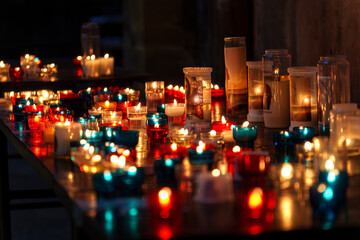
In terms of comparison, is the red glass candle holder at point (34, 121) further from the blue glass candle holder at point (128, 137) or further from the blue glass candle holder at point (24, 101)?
the blue glass candle holder at point (128, 137)

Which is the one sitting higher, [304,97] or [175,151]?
[304,97]

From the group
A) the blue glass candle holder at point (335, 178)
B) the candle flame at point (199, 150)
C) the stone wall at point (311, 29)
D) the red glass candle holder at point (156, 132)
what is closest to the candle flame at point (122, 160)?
the candle flame at point (199, 150)

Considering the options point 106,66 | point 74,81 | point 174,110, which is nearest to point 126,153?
point 174,110

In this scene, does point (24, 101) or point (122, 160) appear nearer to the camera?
Answer: point (122, 160)

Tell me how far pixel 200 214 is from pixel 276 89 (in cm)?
130

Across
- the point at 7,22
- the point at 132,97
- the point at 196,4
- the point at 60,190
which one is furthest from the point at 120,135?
the point at 7,22

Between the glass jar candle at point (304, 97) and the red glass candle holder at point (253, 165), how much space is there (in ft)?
2.61

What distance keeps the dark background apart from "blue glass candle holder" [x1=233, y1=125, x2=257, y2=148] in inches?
68.4

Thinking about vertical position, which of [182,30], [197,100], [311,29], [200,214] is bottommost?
[200,214]

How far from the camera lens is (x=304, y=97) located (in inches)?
105

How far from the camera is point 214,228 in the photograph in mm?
1471

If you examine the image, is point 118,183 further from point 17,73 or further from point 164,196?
point 17,73

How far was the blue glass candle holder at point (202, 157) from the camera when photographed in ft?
6.59

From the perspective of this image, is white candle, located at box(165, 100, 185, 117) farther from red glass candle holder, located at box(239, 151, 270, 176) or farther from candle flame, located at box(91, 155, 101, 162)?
red glass candle holder, located at box(239, 151, 270, 176)
